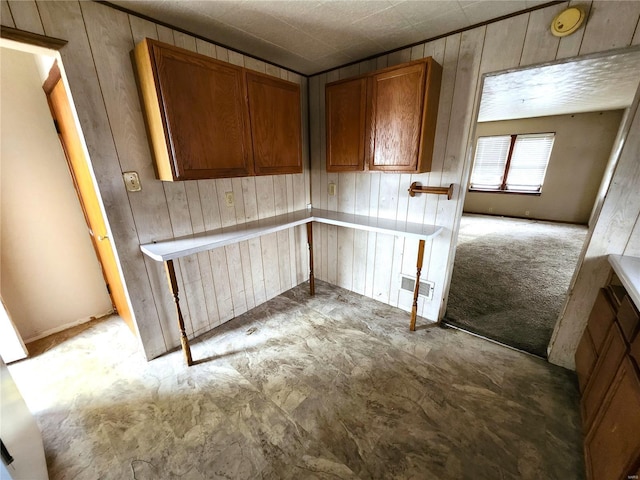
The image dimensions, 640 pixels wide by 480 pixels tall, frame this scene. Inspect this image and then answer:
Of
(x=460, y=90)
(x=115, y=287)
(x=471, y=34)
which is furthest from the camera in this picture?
(x=115, y=287)

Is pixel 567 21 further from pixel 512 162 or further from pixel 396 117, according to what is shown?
pixel 512 162

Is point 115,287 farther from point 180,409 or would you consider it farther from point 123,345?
point 180,409

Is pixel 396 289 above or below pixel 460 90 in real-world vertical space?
below

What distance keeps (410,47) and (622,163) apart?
1.58 meters

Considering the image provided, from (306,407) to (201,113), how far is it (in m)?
2.00

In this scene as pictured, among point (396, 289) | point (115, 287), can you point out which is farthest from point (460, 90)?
point (115, 287)

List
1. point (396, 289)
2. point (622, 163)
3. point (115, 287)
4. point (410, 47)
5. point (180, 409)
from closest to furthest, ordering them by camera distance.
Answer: point (622, 163) < point (180, 409) < point (410, 47) < point (115, 287) < point (396, 289)

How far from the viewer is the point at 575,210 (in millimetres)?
5691

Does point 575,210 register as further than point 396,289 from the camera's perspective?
Yes

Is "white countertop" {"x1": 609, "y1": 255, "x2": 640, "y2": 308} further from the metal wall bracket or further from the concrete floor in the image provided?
the metal wall bracket

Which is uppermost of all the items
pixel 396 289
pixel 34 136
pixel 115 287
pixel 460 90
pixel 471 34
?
pixel 471 34

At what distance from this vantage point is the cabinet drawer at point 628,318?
1089mm

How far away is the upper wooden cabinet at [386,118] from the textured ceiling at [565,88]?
0.53 metres

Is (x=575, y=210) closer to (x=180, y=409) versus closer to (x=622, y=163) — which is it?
→ (x=622, y=163)
